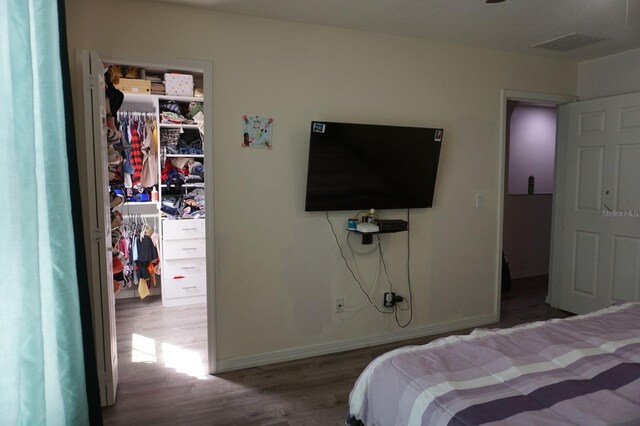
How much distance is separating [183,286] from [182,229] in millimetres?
619

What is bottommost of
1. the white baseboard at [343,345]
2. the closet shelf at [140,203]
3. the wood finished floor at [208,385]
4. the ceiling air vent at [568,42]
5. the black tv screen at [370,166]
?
the wood finished floor at [208,385]

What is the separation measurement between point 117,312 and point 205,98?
2599 mm

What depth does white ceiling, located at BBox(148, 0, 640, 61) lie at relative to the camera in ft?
8.50

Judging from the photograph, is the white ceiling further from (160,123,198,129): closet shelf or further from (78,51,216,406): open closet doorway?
(160,123,198,129): closet shelf

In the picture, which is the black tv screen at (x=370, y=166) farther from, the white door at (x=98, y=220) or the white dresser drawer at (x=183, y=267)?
the white dresser drawer at (x=183, y=267)

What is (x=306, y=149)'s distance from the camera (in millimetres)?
2988

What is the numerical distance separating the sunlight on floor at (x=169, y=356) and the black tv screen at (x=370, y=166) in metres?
1.43

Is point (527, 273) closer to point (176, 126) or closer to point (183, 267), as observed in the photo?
point (183, 267)

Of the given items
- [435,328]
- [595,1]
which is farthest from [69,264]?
[595,1]

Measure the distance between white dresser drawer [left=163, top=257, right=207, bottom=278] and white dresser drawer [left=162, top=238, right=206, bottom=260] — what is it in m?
0.05

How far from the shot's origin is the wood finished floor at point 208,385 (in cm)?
236

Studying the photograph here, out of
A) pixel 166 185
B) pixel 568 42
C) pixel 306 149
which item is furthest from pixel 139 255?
pixel 568 42

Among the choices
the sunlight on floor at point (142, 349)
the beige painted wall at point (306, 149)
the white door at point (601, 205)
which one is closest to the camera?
the beige painted wall at point (306, 149)

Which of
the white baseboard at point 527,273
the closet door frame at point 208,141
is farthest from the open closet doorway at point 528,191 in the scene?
the closet door frame at point 208,141
